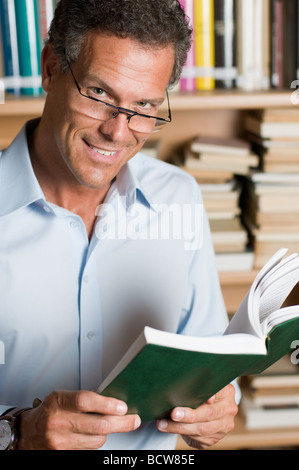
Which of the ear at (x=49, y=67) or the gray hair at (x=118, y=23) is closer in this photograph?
the gray hair at (x=118, y=23)

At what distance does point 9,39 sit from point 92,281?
2.21 ft

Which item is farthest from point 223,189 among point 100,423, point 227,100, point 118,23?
point 100,423

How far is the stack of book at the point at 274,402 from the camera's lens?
166cm

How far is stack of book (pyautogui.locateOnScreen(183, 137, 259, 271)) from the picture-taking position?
147 cm

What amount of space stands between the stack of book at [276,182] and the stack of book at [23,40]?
58 cm

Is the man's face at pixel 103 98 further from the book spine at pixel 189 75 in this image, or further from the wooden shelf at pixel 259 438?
the wooden shelf at pixel 259 438

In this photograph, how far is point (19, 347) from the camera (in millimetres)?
972

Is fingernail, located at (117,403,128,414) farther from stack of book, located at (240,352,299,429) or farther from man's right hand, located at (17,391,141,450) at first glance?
stack of book, located at (240,352,299,429)

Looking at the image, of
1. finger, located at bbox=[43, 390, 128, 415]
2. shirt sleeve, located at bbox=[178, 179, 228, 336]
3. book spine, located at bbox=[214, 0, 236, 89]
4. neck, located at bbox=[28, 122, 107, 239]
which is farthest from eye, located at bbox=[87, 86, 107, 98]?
book spine, located at bbox=[214, 0, 236, 89]

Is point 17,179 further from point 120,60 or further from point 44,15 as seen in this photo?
point 44,15


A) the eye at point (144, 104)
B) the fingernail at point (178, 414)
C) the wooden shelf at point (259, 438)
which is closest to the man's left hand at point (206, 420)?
the fingernail at point (178, 414)
